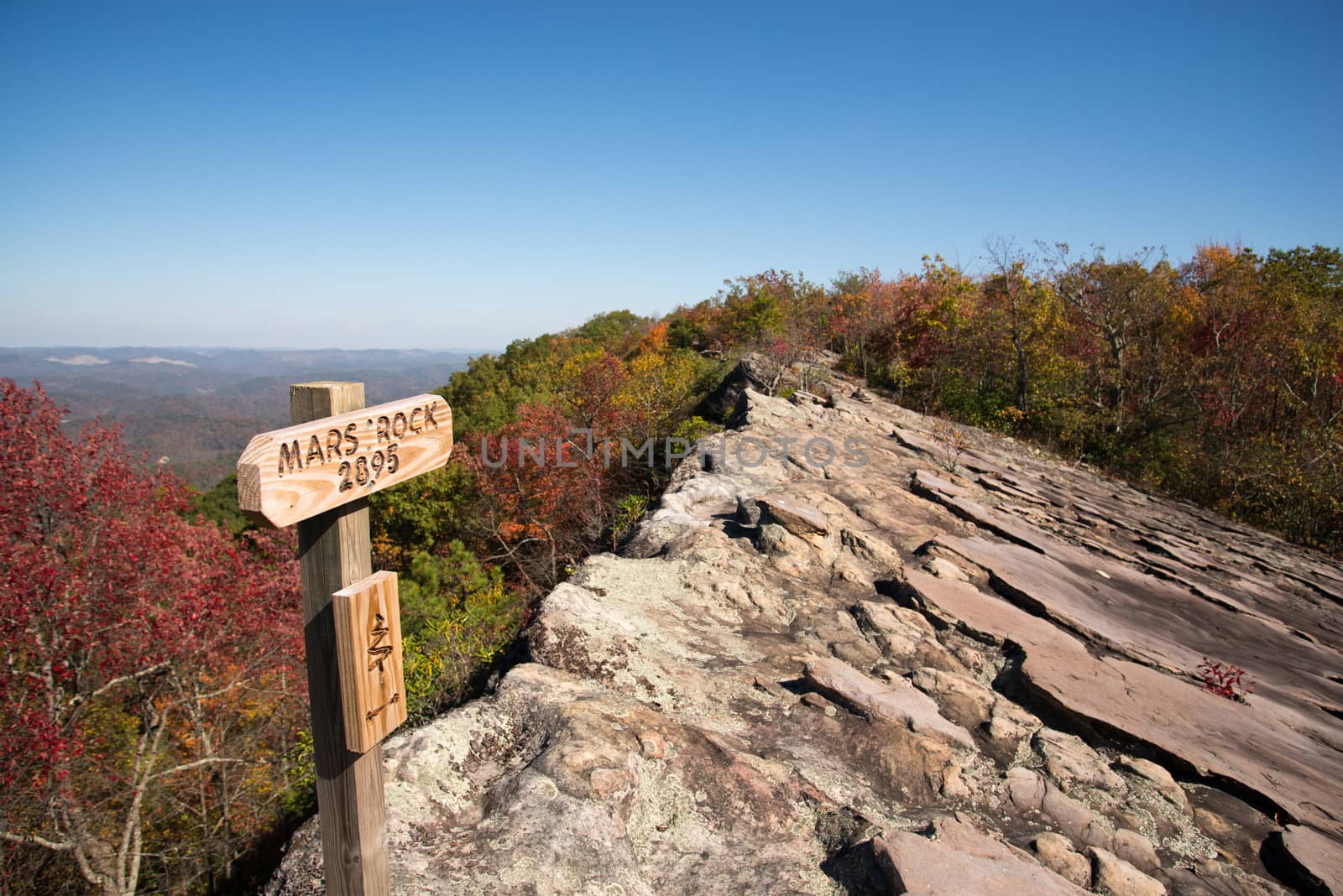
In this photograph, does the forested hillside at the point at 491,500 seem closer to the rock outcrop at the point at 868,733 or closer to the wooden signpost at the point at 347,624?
the rock outcrop at the point at 868,733

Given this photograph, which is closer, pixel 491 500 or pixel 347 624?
pixel 347 624

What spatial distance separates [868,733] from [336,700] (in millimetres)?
2528

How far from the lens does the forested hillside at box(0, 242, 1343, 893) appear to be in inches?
344

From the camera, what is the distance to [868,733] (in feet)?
10.7

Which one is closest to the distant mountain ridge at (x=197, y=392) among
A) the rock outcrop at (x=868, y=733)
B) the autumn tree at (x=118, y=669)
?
the autumn tree at (x=118, y=669)

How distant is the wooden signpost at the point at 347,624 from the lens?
1665 millimetres

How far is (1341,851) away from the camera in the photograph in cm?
291

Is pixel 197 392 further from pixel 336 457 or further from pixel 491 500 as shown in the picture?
pixel 336 457

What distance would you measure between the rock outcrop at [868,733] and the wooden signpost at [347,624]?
1.47 ft

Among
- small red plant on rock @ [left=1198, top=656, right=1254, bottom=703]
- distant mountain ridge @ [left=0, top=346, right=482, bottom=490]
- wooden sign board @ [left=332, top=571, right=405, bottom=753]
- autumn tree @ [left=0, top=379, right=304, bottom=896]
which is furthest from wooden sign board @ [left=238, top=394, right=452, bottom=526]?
distant mountain ridge @ [left=0, top=346, right=482, bottom=490]

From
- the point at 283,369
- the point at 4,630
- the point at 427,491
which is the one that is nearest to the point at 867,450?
the point at 4,630

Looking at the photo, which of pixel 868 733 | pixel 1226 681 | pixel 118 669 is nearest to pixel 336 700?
pixel 868 733

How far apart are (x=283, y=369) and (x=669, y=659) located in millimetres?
219808

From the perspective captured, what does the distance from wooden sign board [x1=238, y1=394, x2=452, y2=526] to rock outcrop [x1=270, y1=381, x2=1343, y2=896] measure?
133cm
